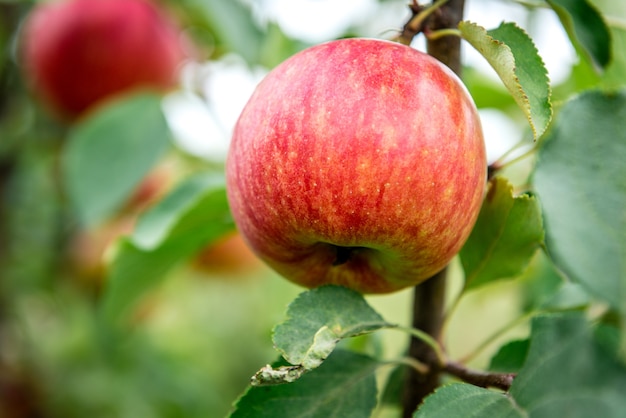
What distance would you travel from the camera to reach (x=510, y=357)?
26.5 inches

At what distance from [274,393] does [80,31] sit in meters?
1.28

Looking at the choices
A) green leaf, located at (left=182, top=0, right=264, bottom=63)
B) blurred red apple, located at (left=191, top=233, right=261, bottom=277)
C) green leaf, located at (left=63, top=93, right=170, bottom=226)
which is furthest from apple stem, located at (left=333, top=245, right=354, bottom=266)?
blurred red apple, located at (left=191, top=233, right=261, bottom=277)

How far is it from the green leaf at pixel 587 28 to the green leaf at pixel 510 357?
27 centimetres

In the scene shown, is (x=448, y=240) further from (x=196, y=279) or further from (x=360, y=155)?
(x=196, y=279)

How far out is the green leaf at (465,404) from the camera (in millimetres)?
519

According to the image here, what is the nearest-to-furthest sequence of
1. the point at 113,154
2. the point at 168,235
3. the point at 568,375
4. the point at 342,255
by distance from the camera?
the point at 568,375
the point at 342,255
the point at 168,235
the point at 113,154

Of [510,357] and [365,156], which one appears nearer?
[365,156]

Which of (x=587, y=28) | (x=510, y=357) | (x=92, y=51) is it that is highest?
(x=92, y=51)

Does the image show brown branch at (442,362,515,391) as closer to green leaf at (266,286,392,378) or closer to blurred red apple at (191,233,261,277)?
green leaf at (266,286,392,378)

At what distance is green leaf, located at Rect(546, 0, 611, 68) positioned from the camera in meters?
0.64

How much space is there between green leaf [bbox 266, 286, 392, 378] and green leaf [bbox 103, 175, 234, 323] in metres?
0.33

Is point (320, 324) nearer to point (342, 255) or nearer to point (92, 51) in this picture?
point (342, 255)

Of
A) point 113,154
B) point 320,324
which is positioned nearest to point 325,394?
point 320,324

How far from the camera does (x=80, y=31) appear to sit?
64.7 inches
